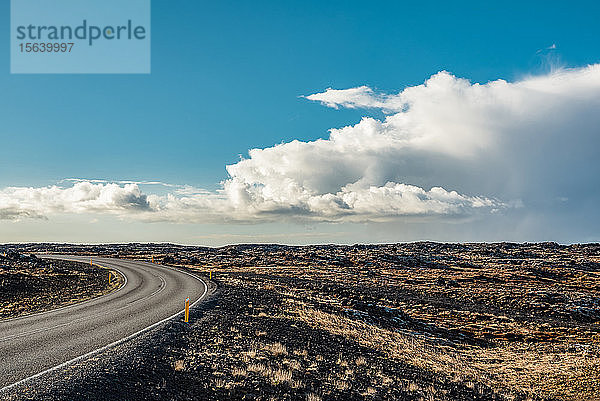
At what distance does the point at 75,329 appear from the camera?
19203 millimetres

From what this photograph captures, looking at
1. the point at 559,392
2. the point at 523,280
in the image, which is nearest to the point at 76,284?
the point at 559,392

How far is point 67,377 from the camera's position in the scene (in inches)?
482

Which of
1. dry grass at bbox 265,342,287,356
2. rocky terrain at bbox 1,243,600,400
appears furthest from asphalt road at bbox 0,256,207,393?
dry grass at bbox 265,342,287,356

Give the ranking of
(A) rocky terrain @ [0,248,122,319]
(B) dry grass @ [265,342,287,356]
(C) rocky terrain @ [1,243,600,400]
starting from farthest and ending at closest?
(A) rocky terrain @ [0,248,122,319] → (B) dry grass @ [265,342,287,356] → (C) rocky terrain @ [1,243,600,400]

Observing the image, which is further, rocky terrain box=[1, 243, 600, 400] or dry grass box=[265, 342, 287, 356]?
dry grass box=[265, 342, 287, 356]

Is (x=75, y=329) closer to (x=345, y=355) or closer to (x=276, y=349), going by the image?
(x=276, y=349)

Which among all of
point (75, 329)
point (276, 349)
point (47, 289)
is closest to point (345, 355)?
point (276, 349)

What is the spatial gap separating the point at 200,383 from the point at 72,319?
12601mm

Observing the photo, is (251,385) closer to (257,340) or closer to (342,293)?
(257,340)

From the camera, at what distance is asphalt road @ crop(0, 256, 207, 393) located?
13795 millimetres

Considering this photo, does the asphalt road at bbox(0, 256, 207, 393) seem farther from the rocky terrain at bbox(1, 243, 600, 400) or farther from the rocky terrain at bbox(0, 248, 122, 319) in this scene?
the rocky terrain at bbox(0, 248, 122, 319)

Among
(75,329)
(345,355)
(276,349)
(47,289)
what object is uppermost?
(75,329)

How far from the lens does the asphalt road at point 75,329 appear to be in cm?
1379

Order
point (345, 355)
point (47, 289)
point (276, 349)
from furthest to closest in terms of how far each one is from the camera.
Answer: point (47, 289) → point (345, 355) → point (276, 349)
